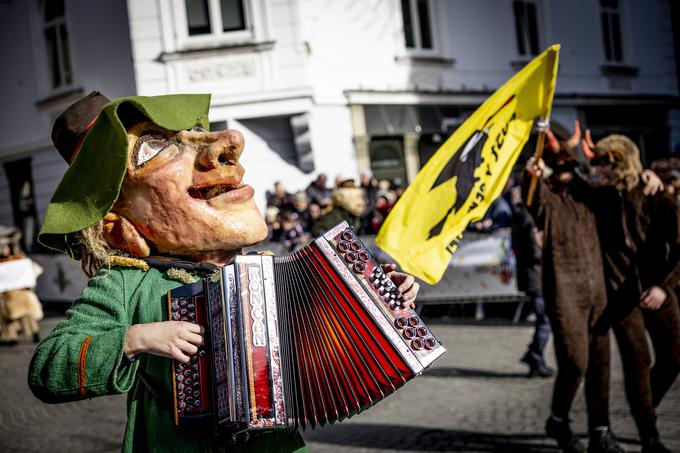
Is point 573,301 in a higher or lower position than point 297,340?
lower

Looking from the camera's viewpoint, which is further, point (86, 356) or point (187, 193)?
point (187, 193)

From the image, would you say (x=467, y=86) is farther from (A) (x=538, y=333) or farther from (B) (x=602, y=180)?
(B) (x=602, y=180)

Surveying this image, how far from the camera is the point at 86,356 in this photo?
2.35 m

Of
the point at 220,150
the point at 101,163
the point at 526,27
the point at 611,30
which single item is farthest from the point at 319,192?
the point at 611,30

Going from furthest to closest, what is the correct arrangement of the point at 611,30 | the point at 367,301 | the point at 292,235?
the point at 611,30
the point at 292,235
the point at 367,301

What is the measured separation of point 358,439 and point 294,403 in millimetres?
3551

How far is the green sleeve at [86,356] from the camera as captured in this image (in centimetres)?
234

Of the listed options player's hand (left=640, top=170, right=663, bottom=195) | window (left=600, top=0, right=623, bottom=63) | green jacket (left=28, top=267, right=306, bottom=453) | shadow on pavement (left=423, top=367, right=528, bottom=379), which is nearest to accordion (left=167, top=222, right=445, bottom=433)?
green jacket (left=28, top=267, right=306, bottom=453)

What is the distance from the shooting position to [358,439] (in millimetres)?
5758

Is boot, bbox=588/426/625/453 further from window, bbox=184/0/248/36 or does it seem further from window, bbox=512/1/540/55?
window, bbox=512/1/540/55

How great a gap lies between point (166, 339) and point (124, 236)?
470mm

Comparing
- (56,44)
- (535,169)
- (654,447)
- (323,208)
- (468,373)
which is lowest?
(468,373)

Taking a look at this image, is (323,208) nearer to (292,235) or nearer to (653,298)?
(292,235)

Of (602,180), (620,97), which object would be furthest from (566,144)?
(620,97)
